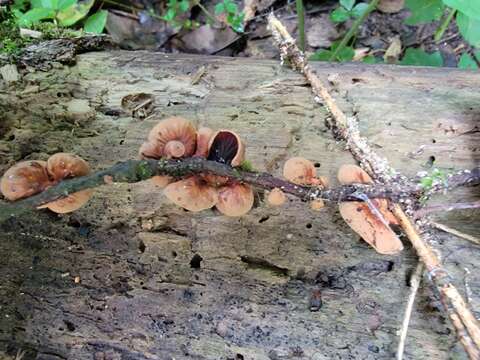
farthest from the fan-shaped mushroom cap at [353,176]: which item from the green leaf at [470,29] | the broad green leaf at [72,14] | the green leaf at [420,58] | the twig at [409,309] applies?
the broad green leaf at [72,14]

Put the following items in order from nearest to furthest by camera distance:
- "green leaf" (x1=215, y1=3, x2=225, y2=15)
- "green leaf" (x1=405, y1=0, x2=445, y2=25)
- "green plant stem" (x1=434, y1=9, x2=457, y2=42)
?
"green leaf" (x1=405, y1=0, x2=445, y2=25), "green plant stem" (x1=434, y1=9, x2=457, y2=42), "green leaf" (x1=215, y1=3, x2=225, y2=15)

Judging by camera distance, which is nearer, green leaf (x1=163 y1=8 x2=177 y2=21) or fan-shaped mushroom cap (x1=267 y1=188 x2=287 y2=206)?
fan-shaped mushroom cap (x1=267 y1=188 x2=287 y2=206)

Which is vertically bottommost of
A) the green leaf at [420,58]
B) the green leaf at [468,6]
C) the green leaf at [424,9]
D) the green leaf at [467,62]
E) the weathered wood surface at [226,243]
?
the weathered wood surface at [226,243]

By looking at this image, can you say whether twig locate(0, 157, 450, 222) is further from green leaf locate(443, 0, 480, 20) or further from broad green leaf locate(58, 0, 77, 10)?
broad green leaf locate(58, 0, 77, 10)

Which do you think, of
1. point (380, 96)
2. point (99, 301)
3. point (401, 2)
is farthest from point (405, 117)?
point (401, 2)

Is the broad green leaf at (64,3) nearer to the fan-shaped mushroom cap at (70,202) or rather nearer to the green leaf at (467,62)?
the fan-shaped mushroom cap at (70,202)

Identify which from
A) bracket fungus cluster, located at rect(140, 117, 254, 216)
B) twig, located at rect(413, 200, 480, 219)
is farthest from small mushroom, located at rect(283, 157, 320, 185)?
twig, located at rect(413, 200, 480, 219)
